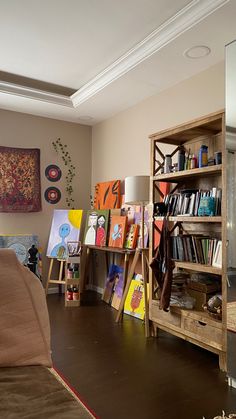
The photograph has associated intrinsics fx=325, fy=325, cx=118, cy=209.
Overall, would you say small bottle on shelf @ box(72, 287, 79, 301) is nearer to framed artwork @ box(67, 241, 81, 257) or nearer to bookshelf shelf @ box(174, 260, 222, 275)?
framed artwork @ box(67, 241, 81, 257)

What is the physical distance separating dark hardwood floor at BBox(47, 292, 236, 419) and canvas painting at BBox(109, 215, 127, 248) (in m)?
1.03

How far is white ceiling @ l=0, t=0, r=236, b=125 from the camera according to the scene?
261cm

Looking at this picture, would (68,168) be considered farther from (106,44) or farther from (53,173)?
(106,44)

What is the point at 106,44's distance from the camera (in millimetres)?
3180

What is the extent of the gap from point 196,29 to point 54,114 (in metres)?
2.76

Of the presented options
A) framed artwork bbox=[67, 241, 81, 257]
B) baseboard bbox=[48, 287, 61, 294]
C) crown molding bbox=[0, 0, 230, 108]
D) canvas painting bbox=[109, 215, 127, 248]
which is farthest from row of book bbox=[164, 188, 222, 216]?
baseboard bbox=[48, 287, 61, 294]

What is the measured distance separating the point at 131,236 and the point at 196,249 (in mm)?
1341

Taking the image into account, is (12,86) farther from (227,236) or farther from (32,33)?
(227,236)

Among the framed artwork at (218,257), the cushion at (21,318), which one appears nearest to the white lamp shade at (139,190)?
the framed artwork at (218,257)

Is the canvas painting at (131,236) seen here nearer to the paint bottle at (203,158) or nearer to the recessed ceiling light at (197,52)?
the paint bottle at (203,158)

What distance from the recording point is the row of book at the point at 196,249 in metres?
2.72

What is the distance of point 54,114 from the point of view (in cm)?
489

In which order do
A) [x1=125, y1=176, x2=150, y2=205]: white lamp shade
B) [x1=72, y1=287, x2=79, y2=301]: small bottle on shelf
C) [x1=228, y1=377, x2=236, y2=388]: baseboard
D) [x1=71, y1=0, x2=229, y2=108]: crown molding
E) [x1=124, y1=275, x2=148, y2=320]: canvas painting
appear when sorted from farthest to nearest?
[x1=72, y1=287, x2=79, y2=301]: small bottle on shelf, [x1=124, y1=275, x2=148, y2=320]: canvas painting, [x1=125, y1=176, x2=150, y2=205]: white lamp shade, [x1=71, y1=0, x2=229, y2=108]: crown molding, [x1=228, y1=377, x2=236, y2=388]: baseboard

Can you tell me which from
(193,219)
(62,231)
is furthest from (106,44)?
(62,231)
